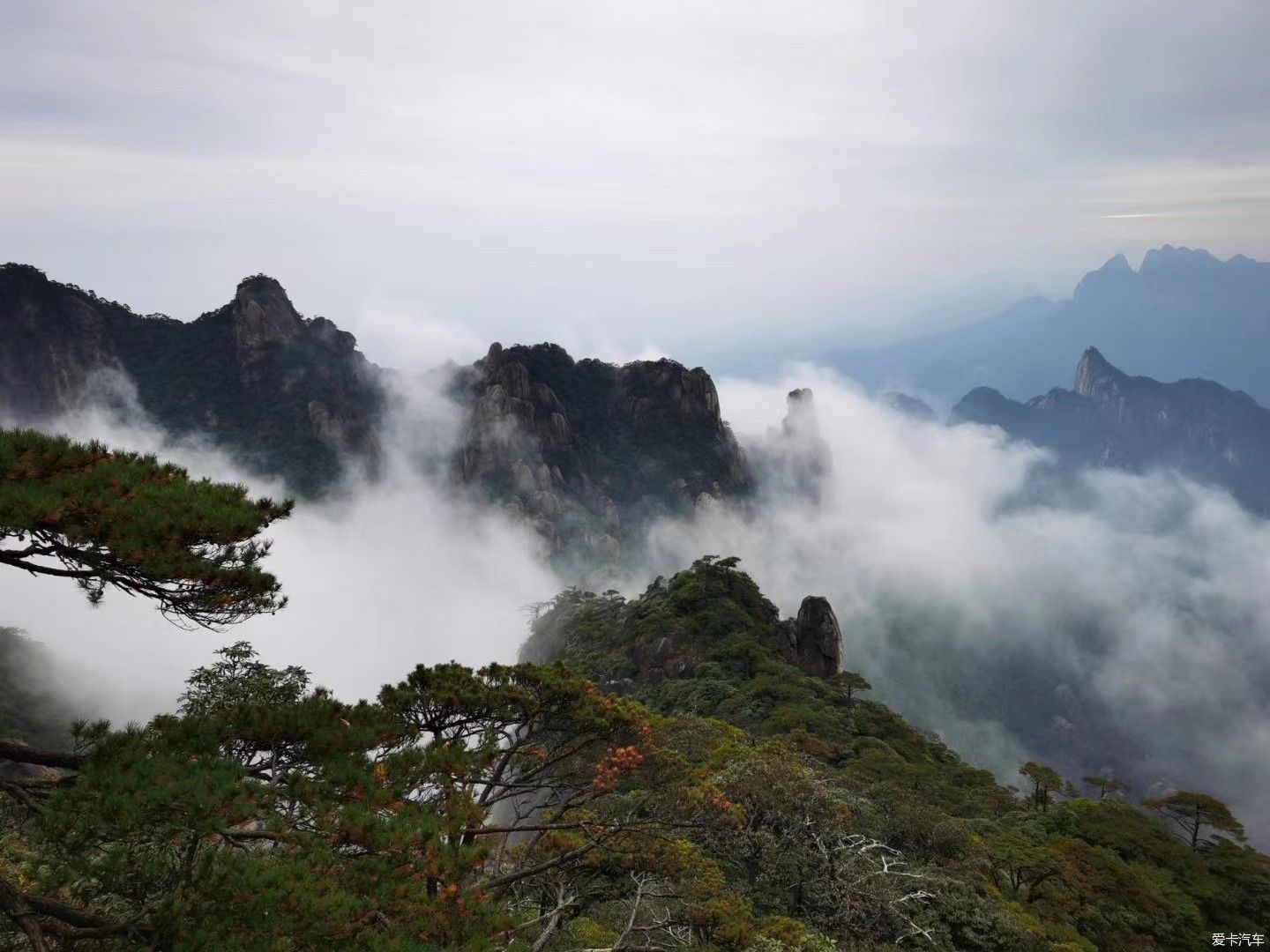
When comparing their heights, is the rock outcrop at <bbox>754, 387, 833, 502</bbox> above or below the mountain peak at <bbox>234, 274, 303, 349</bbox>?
below

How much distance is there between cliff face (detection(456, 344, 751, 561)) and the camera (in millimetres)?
97500

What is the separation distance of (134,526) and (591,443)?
10246 centimetres

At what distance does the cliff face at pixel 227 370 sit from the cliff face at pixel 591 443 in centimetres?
2037

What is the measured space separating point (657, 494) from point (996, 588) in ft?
336

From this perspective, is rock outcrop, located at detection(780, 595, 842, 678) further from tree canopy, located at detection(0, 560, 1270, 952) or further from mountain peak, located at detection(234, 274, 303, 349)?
mountain peak, located at detection(234, 274, 303, 349)

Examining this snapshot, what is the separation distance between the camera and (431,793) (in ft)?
25.3

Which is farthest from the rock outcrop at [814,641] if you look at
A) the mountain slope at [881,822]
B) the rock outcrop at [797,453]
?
the rock outcrop at [797,453]

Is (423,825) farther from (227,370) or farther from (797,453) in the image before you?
(797,453)

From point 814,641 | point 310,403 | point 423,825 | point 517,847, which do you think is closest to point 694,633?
point 814,641

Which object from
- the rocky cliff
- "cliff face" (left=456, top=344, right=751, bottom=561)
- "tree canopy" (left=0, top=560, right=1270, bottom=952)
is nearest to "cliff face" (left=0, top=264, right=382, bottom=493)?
"cliff face" (left=456, top=344, right=751, bottom=561)

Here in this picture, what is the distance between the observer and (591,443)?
107 meters

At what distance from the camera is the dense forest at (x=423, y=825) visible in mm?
4734

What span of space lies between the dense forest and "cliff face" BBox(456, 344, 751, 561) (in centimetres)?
7820

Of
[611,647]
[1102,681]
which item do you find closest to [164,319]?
[611,647]
